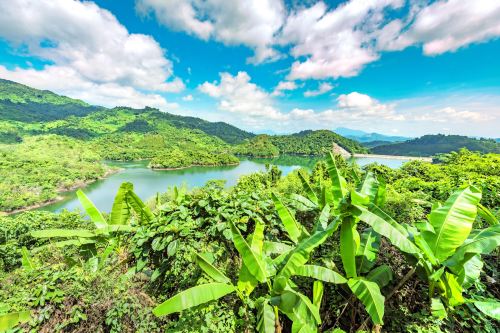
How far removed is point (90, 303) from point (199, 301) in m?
1.25

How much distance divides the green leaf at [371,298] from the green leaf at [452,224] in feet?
2.63

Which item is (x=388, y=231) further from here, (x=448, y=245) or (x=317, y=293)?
(x=317, y=293)

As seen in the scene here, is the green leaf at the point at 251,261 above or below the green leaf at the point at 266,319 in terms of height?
above

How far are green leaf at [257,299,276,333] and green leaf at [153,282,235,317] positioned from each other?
38 cm

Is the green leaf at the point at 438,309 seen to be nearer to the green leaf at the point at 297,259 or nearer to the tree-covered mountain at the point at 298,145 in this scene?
the green leaf at the point at 297,259

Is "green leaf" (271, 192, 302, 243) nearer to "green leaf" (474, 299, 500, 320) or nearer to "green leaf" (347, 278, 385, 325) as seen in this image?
"green leaf" (347, 278, 385, 325)

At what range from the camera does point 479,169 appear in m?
8.93

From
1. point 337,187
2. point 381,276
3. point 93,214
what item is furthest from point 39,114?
point 381,276

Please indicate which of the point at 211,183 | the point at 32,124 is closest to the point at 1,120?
the point at 32,124

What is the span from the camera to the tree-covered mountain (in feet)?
373

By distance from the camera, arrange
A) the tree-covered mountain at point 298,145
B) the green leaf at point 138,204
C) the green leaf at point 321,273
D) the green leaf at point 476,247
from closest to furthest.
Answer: the green leaf at point 476,247 → the green leaf at point 321,273 → the green leaf at point 138,204 → the tree-covered mountain at point 298,145

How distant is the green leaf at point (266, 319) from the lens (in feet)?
6.81

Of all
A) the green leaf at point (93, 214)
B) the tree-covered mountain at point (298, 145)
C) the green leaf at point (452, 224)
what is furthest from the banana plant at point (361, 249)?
the tree-covered mountain at point (298, 145)

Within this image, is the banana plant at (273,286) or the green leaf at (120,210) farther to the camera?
the green leaf at (120,210)
